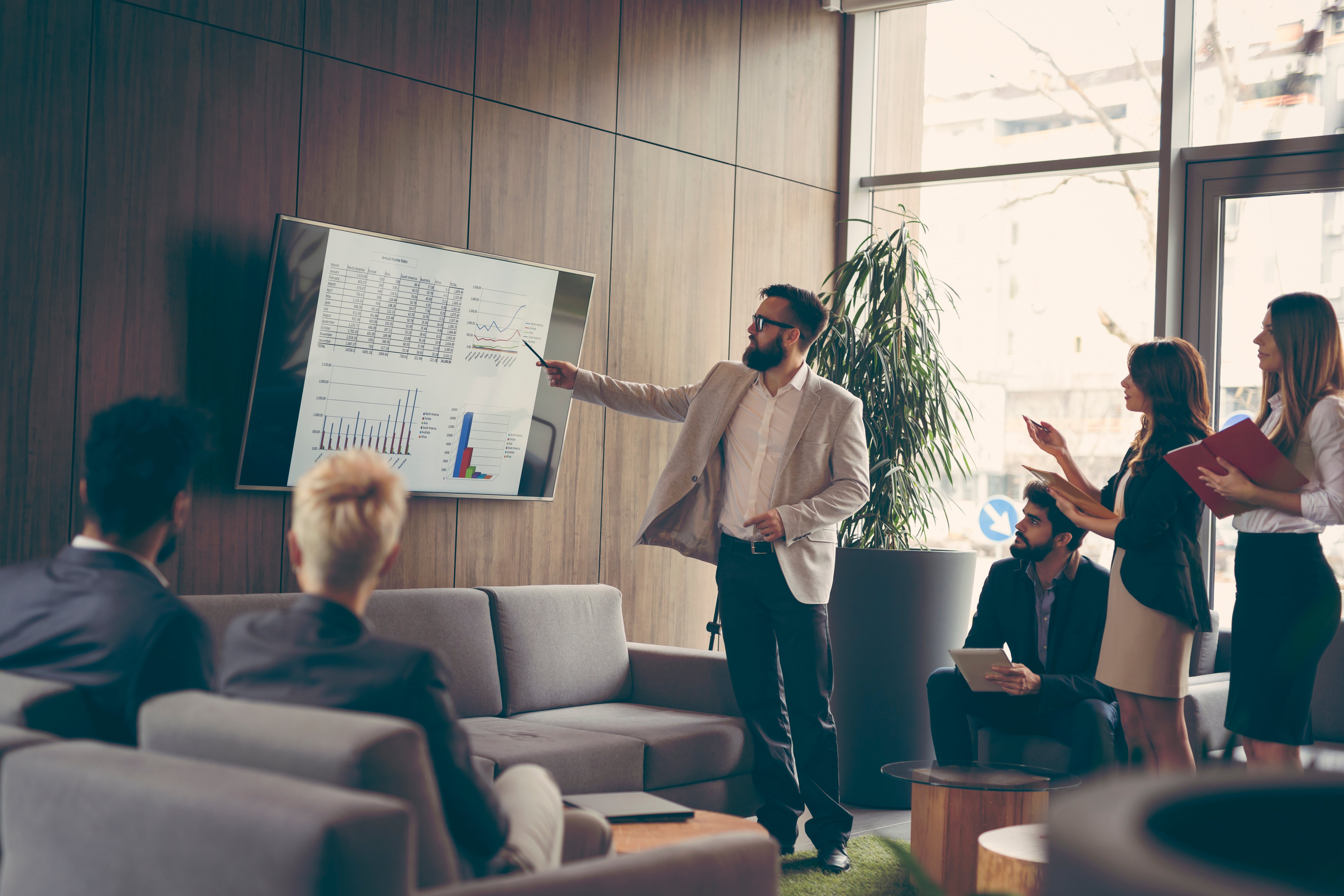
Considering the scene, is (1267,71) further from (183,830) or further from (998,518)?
(183,830)

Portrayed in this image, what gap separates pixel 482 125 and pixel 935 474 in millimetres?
2438

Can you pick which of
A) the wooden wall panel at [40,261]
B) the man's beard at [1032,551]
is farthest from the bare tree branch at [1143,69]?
the wooden wall panel at [40,261]

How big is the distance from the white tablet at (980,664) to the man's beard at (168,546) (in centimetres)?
234

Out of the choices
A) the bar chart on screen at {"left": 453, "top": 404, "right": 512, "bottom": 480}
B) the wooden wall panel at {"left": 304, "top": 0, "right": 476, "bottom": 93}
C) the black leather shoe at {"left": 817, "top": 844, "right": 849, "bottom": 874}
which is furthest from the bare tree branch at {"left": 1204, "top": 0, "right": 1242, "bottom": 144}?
the black leather shoe at {"left": 817, "top": 844, "right": 849, "bottom": 874}

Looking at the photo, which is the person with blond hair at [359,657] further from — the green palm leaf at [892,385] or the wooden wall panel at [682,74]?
the wooden wall panel at [682,74]

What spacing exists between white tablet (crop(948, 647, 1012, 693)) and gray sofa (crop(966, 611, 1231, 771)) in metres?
0.17

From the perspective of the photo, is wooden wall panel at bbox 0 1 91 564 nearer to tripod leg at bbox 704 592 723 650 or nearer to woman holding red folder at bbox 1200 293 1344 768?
tripod leg at bbox 704 592 723 650

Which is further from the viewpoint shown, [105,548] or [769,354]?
[769,354]

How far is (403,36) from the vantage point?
4.01 metres

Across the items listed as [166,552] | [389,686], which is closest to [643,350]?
[166,552]

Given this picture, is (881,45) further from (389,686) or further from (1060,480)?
(389,686)

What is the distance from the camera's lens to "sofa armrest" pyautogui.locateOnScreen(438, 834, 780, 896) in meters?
1.42

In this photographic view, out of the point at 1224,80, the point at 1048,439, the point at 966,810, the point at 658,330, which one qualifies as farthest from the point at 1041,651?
the point at 1224,80

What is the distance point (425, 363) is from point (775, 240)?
2.18 m
